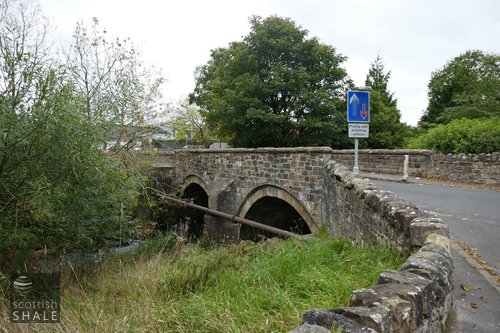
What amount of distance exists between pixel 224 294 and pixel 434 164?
11778mm

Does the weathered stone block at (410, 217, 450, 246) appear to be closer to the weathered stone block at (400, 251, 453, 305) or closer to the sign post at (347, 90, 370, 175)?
the weathered stone block at (400, 251, 453, 305)

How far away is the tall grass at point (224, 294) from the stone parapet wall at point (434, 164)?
29.4ft

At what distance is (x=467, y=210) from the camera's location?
24.0 ft

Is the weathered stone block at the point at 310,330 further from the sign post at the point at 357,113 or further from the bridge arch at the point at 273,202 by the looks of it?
the bridge arch at the point at 273,202

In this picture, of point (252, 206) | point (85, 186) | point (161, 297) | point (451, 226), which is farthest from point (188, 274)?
point (252, 206)

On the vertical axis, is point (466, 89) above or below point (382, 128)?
above

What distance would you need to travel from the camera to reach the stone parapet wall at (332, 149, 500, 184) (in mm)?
11391

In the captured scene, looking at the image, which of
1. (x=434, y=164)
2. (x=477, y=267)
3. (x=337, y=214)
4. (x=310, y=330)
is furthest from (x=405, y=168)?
(x=310, y=330)

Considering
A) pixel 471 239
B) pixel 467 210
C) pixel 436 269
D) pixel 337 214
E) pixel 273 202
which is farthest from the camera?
pixel 273 202

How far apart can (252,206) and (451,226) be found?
6687 millimetres

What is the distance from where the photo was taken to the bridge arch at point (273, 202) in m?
9.29

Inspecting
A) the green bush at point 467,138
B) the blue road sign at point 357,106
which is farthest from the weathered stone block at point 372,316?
the green bush at point 467,138

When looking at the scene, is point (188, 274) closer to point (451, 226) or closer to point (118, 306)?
point (118, 306)

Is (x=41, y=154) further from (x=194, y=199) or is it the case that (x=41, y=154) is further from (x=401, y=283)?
(x=194, y=199)
